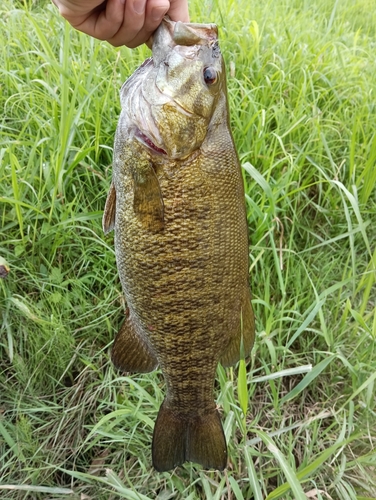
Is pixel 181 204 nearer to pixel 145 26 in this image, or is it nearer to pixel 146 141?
pixel 146 141

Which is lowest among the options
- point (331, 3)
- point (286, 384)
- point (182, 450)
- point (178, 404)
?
point (286, 384)

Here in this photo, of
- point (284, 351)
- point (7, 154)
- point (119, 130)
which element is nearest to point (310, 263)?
point (284, 351)

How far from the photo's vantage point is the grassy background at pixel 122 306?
5.97 ft

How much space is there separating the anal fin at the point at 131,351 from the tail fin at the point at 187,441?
0.17m

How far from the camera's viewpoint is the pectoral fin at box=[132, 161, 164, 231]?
1.35 metres

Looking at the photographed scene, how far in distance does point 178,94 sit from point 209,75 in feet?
0.39

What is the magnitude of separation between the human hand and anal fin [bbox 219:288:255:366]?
93cm

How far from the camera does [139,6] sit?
1.42m

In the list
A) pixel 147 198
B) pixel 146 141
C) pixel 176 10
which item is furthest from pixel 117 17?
pixel 147 198

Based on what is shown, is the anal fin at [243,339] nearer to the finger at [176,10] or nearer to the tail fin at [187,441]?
the tail fin at [187,441]

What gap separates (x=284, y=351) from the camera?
79.3 inches

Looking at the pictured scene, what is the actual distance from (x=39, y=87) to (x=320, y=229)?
1.72 m

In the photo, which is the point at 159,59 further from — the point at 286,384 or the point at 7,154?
the point at 286,384

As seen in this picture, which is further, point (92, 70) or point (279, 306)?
point (92, 70)
